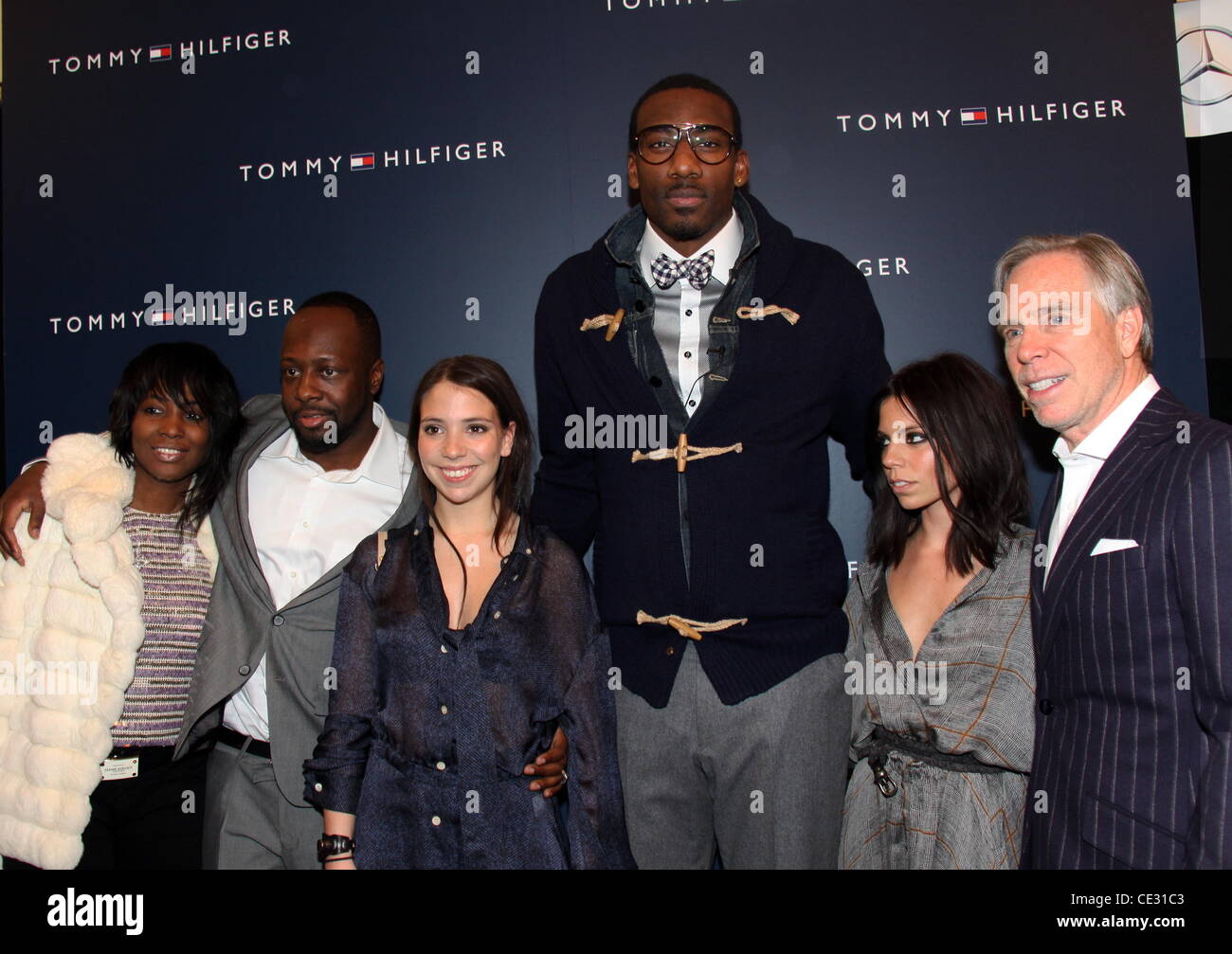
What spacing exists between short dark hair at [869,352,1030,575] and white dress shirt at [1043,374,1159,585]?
256mm

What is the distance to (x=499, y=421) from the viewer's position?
244 centimetres

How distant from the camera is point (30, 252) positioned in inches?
150

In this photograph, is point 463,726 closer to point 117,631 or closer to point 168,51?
point 117,631

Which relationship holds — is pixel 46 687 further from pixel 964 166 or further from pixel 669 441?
pixel 964 166

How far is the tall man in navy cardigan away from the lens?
2.32 metres

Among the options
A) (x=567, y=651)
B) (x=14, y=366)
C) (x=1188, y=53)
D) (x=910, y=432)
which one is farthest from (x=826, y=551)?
(x=14, y=366)

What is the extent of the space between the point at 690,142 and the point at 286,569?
5.21ft

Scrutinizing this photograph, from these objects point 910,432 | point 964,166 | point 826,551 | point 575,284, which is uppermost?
point 964,166

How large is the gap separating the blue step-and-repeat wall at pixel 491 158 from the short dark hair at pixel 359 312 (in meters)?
0.56

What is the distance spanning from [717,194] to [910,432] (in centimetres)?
79

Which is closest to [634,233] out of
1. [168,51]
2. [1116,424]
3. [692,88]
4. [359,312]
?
[692,88]

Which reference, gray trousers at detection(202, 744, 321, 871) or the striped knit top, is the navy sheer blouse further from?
the striped knit top
